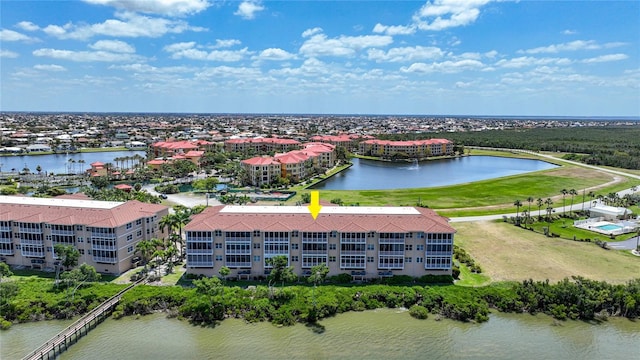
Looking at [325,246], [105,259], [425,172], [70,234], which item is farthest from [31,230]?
[425,172]

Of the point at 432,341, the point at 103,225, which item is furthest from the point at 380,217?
the point at 103,225

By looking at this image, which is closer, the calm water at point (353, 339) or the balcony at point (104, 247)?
the calm water at point (353, 339)

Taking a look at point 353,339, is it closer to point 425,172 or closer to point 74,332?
point 74,332

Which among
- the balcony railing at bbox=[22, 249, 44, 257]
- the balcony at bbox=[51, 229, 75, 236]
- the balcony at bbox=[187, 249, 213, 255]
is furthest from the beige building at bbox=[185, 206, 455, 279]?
the balcony railing at bbox=[22, 249, 44, 257]

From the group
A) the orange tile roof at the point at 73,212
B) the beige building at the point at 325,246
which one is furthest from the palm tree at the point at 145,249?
the beige building at the point at 325,246

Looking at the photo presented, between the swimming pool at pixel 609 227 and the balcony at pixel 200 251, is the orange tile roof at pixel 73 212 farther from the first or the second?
the swimming pool at pixel 609 227

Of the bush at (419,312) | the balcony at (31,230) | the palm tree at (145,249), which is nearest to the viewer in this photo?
the bush at (419,312)
